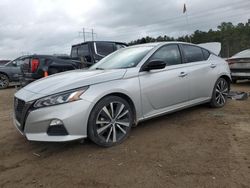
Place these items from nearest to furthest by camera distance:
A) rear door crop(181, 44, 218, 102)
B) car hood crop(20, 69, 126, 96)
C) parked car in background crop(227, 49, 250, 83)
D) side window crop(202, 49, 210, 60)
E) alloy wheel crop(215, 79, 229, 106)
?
car hood crop(20, 69, 126, 96) → rear door crop(181, 44, 218, 102) → side window crop(202, 49, 210, 60) → alloy wheel crop(215, 79, 229, 106) → parked car in background crop(227, 49, 250, 83)

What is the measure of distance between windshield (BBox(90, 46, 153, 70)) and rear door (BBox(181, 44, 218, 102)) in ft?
3.14

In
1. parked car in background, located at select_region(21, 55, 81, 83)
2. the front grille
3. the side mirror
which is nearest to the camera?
the front grille

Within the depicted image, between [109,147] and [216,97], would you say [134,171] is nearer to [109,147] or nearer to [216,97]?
[109,147]

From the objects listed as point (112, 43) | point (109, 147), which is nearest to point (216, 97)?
point (109, 147)

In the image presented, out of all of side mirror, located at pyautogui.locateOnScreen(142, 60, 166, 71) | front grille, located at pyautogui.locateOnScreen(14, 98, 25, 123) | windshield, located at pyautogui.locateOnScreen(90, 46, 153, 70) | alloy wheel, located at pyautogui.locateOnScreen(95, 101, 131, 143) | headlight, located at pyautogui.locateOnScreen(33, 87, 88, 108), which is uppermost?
windshield, located at pyautogui.locateOnScreen(90, 46, 153, 70)

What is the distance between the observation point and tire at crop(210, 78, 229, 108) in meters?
6.30

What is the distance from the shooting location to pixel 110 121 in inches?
169

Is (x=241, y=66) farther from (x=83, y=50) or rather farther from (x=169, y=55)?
(x=83, y=50)

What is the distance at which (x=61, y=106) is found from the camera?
12.7 ft

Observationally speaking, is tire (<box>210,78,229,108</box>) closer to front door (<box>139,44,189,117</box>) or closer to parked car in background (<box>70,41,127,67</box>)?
front door (<box>139,44,189,117</box>)

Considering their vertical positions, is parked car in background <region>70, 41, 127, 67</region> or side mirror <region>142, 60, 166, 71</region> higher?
parked car in background <region>70, 41, 127, 67</region>

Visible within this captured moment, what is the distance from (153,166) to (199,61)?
3044 mm

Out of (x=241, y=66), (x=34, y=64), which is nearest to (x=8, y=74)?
(x=34, y=64)

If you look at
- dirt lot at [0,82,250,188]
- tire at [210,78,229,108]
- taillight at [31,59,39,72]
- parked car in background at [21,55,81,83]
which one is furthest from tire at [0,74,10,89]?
tire at [210,78,229,108]
